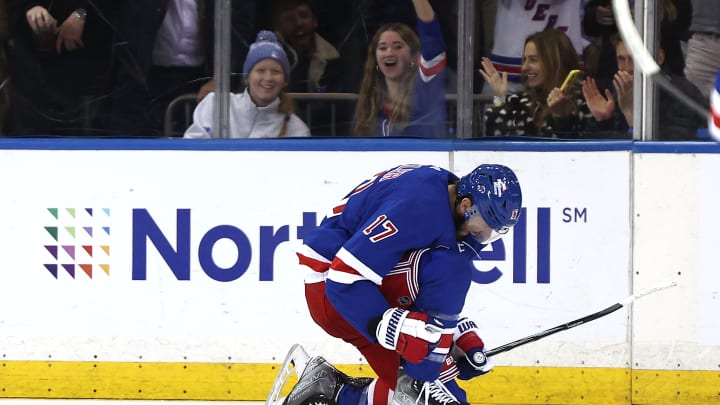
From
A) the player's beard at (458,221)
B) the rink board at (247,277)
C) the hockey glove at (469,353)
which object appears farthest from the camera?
the rink board at (247,277)

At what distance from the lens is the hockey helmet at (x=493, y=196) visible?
149 inches

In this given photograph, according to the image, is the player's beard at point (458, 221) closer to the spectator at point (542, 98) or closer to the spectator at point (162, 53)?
the spectator at point (542, 98)

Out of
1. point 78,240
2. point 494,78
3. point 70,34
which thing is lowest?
point 78,240

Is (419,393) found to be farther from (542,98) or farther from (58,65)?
(58,65)

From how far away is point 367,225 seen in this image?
12.3 feet

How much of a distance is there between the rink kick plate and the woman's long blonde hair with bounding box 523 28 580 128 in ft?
3.00

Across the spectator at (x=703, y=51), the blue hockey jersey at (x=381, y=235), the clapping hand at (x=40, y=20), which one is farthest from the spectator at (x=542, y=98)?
the clapping hand at (x=40, y=20)

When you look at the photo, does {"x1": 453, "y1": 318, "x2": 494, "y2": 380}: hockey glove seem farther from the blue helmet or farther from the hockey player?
the blue helmet

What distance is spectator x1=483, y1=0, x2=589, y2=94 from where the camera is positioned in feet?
16.2

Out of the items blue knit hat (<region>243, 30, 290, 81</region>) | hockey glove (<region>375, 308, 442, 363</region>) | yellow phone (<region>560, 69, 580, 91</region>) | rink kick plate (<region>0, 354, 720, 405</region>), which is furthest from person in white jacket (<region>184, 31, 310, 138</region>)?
hockey glove (<region>375, 308, 442, 363</region>)

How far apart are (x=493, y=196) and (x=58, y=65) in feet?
6.33

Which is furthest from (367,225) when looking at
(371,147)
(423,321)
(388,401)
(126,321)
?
(126,321)

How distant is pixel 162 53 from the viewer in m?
4.98

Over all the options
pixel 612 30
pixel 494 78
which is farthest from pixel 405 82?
pixel 612 30
